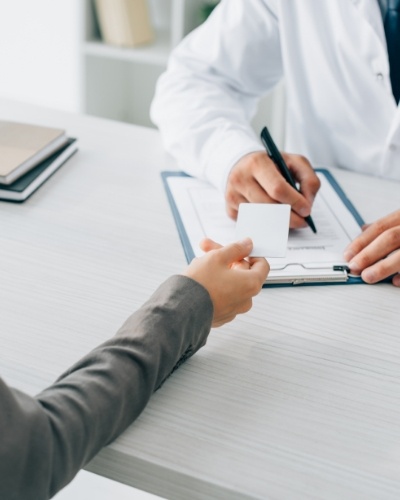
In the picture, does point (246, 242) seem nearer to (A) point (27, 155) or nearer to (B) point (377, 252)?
(B) point (377, 252)

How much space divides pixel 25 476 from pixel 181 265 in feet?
1.37

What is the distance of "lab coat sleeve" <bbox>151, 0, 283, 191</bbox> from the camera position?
4.18ft

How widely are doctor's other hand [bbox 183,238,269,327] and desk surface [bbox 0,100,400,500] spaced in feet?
0.12

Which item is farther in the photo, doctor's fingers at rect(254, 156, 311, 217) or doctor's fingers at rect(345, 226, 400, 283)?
doctor's fingers at rect(254, 156, 311, 217)

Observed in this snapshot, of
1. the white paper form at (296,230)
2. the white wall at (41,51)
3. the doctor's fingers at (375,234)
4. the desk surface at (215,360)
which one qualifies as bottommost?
the white wall at (41,51)

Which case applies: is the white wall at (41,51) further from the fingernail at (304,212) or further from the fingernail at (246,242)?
the fingernail at (246,242)

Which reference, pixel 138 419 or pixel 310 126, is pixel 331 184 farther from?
pixel 138 419

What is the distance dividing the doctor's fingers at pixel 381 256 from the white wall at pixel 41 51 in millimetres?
1907

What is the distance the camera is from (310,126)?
152 cm

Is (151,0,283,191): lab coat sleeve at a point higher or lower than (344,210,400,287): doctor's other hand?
higher

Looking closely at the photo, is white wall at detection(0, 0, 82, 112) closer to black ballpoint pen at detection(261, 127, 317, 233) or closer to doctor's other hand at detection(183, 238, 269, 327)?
black ballpoint pen at detection(261, 127, 317, 233)

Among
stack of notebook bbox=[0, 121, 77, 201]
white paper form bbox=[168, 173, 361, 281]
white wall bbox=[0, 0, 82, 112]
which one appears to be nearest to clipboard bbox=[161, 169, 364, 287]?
white paper form bbox=[168, 173, 361, 281]

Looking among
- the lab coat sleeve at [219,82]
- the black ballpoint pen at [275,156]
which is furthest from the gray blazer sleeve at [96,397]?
the lab coat sleeve at [219,82]

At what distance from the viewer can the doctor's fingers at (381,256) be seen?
3.11ft
